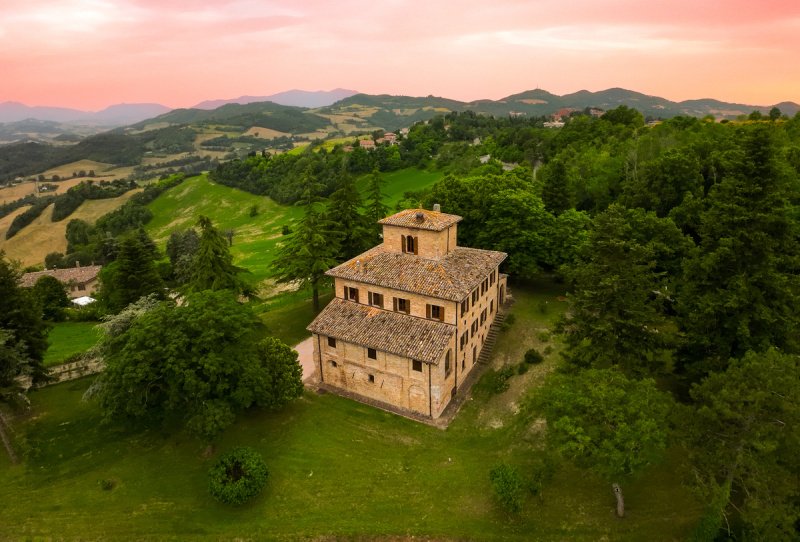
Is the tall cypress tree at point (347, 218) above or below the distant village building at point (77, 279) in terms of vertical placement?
above

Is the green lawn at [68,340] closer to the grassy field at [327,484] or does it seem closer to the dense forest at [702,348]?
the grassy field at [327,484]

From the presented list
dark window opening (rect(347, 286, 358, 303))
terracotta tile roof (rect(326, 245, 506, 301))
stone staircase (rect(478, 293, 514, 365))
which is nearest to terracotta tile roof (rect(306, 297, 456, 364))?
dark window opening (rect(347, 286, 358, 303))

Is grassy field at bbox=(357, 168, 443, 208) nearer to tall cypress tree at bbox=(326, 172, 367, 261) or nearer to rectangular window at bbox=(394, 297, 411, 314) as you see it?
tall cypress tree at bbox=(326, 172, 367, 261)

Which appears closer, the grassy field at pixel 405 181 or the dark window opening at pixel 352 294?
the dark window opening at pixel 352 294

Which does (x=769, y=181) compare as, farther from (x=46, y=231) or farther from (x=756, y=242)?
(x=46, y=231)

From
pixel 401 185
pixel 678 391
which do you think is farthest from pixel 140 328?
pixel 401 185

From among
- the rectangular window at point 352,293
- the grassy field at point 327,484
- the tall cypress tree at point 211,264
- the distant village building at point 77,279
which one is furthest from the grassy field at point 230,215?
the grassy field at point 327,484
